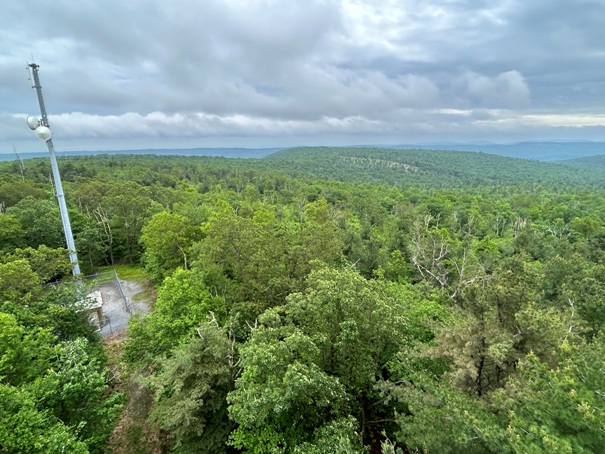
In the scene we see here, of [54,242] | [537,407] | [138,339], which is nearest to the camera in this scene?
[537,407]

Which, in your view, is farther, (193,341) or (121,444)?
(121,444)

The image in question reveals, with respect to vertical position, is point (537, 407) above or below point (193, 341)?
above

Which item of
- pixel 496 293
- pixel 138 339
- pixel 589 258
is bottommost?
pixel 589 258

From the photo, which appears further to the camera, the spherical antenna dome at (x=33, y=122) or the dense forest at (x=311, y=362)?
the spherical antenna dome at (x=33, y=122)

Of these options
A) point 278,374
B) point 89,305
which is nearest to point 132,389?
point 89,305

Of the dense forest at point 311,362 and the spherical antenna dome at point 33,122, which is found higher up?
the spherical antenna dome at point 33,122

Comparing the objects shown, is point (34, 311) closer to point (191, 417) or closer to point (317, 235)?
point (191, 417)

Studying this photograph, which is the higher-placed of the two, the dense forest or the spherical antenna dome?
the spherical antenna dome

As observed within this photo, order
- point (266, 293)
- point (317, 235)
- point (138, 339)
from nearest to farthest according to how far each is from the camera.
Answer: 1. point (138, 339)
2. point (266, 293)
3. point (317, 235)

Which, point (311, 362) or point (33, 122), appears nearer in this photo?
point (311, 362)

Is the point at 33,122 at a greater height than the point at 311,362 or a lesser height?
greater

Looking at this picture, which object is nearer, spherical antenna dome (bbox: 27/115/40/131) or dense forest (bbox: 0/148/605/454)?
dense forest (bbox: 0/148/605/454)
